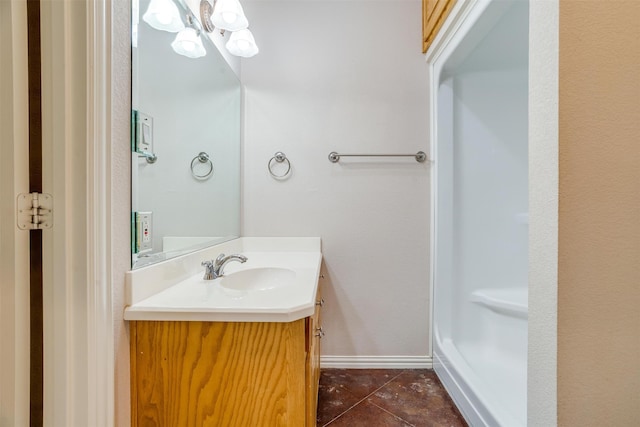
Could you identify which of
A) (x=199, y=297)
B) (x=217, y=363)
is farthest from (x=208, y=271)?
(x=217, y=363)

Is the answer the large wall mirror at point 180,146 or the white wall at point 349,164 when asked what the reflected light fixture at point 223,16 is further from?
the white wall at point 349,164

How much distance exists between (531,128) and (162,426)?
4.35ft

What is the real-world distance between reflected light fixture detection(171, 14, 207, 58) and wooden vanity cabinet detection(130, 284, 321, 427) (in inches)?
41.5

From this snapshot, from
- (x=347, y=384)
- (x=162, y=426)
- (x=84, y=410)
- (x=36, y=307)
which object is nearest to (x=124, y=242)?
(x=36, y=307)

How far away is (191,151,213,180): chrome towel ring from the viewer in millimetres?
1322

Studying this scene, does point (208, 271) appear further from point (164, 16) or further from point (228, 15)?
point (228, 15)

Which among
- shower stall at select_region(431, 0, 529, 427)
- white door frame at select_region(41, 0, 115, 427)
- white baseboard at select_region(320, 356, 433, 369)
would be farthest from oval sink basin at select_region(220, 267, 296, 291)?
shower stall at select_region(431, 0, 529, 427)

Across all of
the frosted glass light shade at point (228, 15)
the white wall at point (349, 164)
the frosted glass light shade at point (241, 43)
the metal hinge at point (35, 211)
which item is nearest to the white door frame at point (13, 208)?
the metal hinge at point (35, 211)

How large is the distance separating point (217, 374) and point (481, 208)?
1.78 meters

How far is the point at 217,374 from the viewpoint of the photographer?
808 mm

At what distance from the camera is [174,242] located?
112 centimetres

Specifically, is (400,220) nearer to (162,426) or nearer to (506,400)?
(506,400)

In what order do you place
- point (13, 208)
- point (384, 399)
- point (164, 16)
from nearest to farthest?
point (13, 208)
point (164, 16)
point (384, 399)

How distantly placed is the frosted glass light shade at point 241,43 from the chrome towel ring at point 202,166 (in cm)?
58
